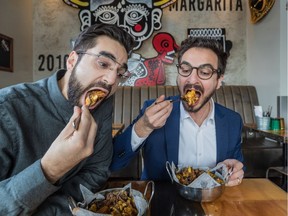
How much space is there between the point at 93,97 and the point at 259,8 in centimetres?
372

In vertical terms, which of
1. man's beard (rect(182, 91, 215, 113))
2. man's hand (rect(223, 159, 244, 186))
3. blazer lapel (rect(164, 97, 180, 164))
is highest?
man's beard (rect(182, 91, 215, 113))

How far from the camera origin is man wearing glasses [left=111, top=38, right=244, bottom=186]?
1387mm

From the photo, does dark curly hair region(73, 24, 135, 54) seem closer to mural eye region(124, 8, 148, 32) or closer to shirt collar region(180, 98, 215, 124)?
shirt collar region(180, 98, 215, 124)

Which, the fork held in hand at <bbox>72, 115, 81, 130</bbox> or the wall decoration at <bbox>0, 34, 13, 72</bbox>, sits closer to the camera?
the fork held in hand at <bbox>72, 115, 81, 130</bbox>

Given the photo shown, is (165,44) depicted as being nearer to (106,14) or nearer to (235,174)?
(106,14)

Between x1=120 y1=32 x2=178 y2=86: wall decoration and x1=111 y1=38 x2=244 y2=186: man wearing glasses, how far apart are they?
290 cm

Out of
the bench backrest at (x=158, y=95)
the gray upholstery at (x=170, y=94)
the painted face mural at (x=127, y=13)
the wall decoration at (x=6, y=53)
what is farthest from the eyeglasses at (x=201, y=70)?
the painted face mural at (x=127, y=13)

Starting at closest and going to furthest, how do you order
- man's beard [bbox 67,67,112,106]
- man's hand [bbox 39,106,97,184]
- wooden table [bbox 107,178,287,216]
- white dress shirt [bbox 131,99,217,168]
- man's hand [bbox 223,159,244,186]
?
man's hand [bbox 39,106,97,184], wooden table [bbox 107,178,287,216], man's beard [bbox 67,67,112,106], man's hand [bbox 223,159,244,186], white dress shirt [bbox 131,99,217,168]

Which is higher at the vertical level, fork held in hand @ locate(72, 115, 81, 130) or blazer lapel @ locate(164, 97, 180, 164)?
fork held in hand @ locate(72, 115, 81, 130)

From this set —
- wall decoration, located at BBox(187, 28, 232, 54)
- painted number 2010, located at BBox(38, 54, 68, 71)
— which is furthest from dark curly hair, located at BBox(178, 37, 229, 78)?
painted number 2010, located at BBox(38, 54, 68, 71)

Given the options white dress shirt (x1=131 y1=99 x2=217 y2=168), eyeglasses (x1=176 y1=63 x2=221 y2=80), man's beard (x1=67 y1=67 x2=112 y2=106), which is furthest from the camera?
white dress shirt (x1=131 y1=99 x2=217 y2=168)

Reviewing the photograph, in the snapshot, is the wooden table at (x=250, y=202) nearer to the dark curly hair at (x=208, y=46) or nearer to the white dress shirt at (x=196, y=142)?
the white dress shirt at (x=196, y=142)

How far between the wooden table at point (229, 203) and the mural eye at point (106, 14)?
385cm

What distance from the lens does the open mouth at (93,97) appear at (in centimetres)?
96
